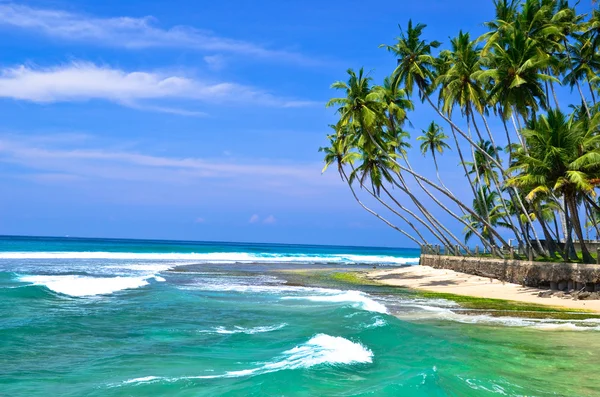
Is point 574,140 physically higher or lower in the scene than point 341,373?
higher

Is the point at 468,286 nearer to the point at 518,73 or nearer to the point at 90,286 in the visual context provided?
the point at 518,73

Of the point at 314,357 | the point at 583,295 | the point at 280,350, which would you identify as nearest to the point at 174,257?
the point at 583,295

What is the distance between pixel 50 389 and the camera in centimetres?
788

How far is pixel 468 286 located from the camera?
26219mm

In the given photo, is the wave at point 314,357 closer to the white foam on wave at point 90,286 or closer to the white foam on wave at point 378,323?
the white foam on wave at point 378,323

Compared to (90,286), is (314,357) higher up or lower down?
higher up

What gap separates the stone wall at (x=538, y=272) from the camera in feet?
66.2

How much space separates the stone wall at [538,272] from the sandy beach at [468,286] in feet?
1.38

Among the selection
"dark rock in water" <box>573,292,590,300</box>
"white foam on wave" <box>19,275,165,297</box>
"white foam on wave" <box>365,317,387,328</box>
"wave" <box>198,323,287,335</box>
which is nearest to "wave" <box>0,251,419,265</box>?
"white foam on wave" <box>19,275,165,297</box>

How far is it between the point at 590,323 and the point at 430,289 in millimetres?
11844

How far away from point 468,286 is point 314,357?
719 inches

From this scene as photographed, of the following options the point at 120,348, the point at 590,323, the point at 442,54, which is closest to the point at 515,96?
the point at 442,54

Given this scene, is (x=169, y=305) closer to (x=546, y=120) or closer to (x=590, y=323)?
(x=590, y=323)

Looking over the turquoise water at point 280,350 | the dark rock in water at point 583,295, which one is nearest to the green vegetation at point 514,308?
the turquoise water at point 280,350
